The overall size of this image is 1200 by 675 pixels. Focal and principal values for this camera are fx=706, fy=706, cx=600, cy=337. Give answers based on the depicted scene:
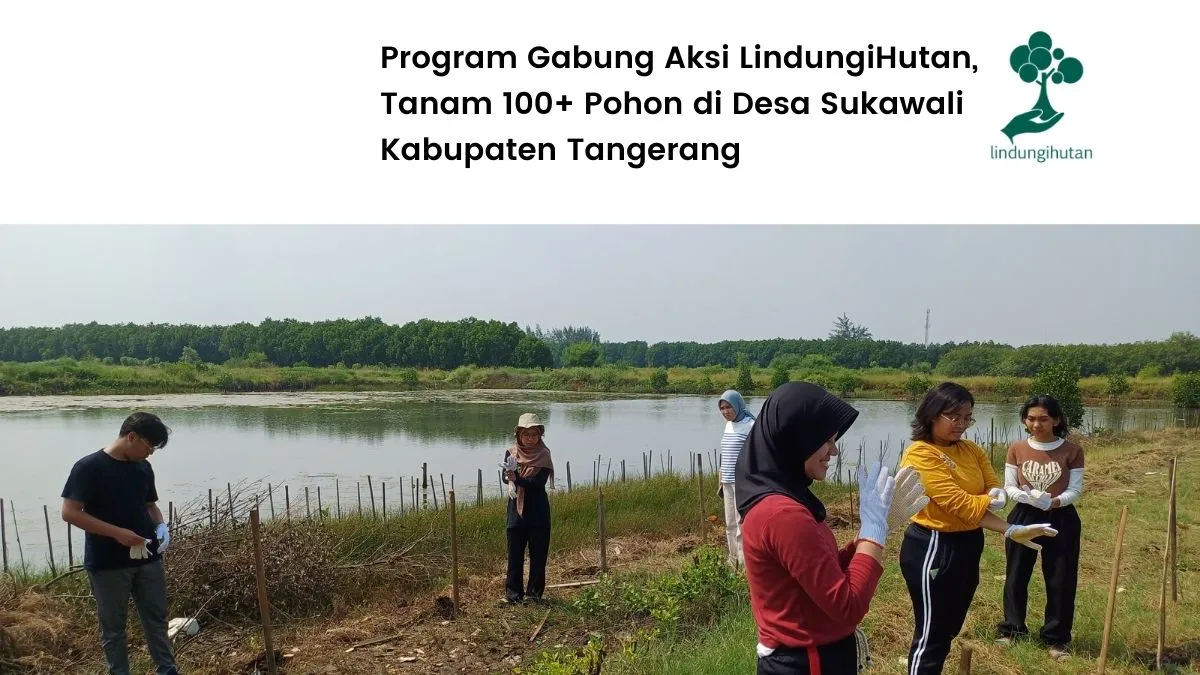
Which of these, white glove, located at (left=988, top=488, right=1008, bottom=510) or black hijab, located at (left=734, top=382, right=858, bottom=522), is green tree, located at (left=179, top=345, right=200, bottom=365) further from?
black hijab, located at (left=734, top=382, right=858, bottom=522)

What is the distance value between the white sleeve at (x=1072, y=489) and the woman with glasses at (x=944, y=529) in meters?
0.51

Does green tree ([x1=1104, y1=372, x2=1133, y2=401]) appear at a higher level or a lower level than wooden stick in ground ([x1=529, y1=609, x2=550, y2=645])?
lower

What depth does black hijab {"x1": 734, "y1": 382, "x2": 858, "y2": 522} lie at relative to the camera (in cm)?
183

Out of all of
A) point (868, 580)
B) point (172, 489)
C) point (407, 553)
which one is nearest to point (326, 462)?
point (172, 489)

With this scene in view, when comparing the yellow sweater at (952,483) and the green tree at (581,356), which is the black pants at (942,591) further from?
the green tree at (581,356)

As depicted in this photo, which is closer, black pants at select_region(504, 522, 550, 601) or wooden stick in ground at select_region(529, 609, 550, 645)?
wooden stick in ground at select_region(529, 609, 550, 645)

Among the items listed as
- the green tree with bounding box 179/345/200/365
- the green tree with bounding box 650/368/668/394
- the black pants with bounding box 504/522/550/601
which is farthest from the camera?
the green tree with bounding box 650/368/668/394

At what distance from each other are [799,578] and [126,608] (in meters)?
3.74

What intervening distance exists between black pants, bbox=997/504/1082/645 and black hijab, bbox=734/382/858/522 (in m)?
2.68

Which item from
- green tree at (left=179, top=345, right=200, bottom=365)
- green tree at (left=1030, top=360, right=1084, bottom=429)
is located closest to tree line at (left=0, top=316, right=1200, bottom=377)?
green tree at (left=179, top=345, right=200, bottom=365)

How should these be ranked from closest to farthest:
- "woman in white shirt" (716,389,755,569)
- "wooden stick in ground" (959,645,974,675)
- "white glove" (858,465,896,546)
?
"white glove" (858,465,896,546), "wooden stick in ground" (959,645,974,675), "woman in white shirt" (716,389,755,569)

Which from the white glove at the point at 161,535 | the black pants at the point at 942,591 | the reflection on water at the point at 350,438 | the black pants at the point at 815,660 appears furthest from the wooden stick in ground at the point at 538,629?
the reflection on water at the point at 350,438

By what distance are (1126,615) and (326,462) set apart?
1552 centimetres

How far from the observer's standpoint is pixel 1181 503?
26.6 ft
